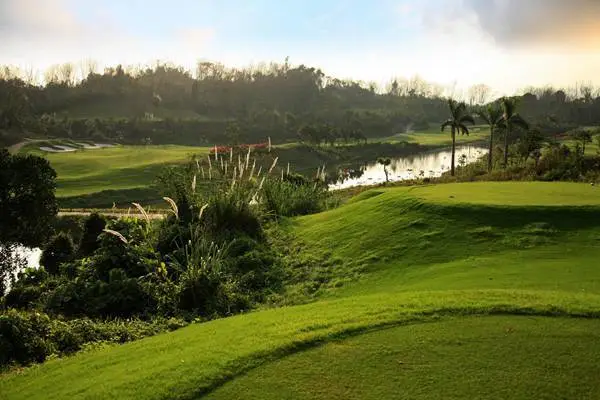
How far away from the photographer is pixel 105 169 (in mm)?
57500

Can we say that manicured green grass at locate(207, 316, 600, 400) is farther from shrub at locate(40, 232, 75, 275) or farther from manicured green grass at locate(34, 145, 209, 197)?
manicured green grass at locate(34, 145, 209, 197)

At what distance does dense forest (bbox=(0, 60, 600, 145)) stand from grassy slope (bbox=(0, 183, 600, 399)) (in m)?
72.1

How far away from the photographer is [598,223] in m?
13.7

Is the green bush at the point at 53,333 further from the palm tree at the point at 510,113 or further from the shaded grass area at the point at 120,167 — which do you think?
the palm tree at the point at 510,113

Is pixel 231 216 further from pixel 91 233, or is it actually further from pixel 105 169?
pixel 105 169

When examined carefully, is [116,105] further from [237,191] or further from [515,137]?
[237,191]

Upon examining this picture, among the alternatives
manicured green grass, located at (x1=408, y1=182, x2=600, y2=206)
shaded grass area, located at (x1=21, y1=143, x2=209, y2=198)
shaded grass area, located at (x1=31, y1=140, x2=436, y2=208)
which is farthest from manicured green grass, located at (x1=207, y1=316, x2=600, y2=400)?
shaded grass area, located at (x1=21, y1=143, x2=209, y2=198)

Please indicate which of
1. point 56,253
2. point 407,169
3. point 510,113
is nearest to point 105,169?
point 407,169

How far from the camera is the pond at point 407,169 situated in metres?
62.6

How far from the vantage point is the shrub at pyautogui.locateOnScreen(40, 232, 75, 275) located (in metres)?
18.7

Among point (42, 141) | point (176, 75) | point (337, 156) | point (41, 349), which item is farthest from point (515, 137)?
point (176, 75)

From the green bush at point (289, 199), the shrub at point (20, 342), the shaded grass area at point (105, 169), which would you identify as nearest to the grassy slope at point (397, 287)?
the shrub at point (20, 342)

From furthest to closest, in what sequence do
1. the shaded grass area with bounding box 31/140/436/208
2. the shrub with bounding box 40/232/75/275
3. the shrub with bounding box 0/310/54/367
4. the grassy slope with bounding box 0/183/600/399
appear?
1. the shaded grass area with bounding box 31/140/436/208
2. the shrub with bounding box 40/232/75/275
3. the shrub with bounding box 0/310/54/367
4. the grassy slope with bounding box 0/183/600/399

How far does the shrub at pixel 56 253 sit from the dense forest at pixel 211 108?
207ft
